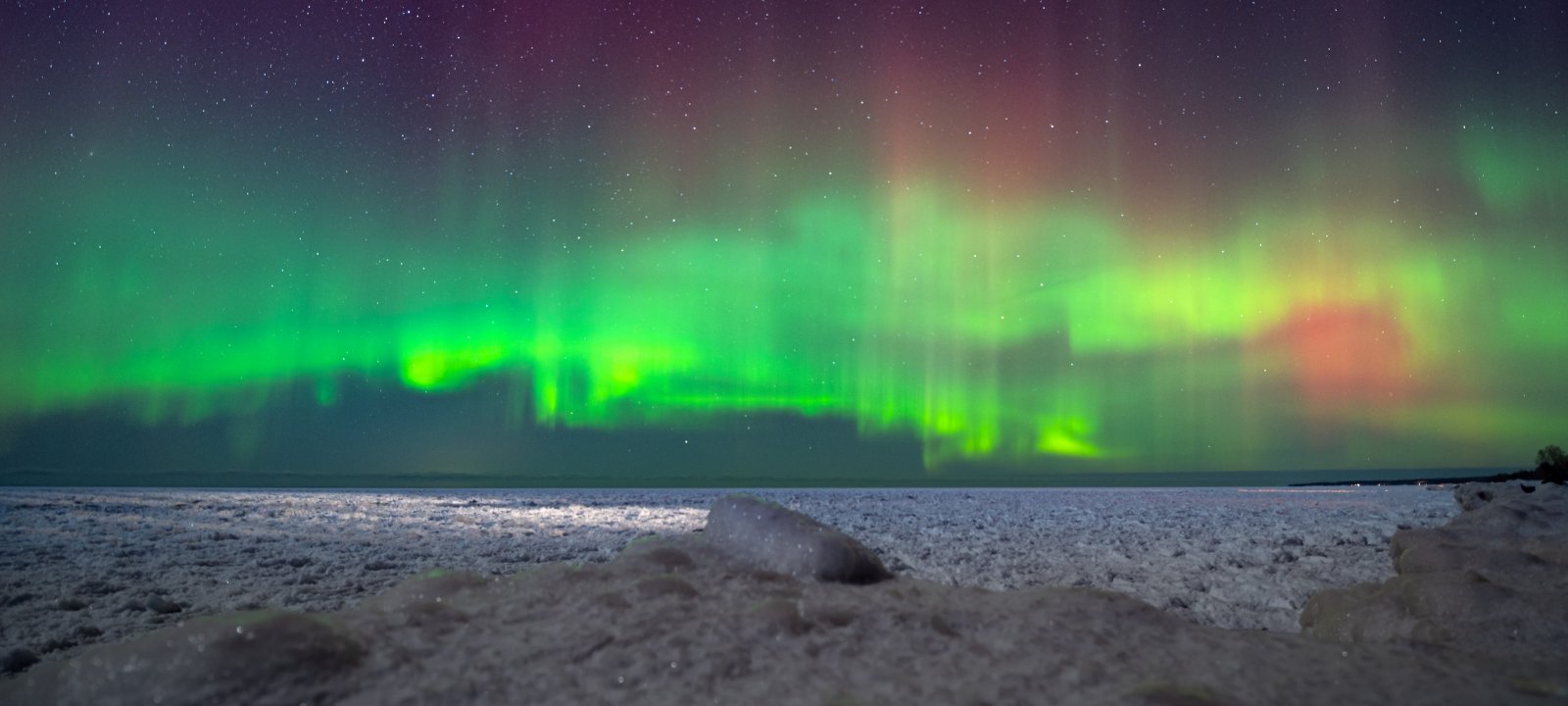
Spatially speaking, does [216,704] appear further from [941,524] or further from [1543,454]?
[1543,454]

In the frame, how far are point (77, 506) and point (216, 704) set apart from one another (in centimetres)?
1398

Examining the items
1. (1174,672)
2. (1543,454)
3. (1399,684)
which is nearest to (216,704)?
(1174,672)

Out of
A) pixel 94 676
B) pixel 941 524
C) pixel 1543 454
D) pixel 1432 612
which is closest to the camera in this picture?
pixel 94 676

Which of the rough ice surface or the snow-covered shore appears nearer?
the rough ice surface

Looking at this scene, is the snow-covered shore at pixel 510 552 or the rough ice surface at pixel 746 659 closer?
the rough ice surface at pixel 746 659

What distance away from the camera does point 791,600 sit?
2691mm

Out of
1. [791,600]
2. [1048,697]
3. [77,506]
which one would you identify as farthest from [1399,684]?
[77,506]

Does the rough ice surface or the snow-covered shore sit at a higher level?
the rough ice surface

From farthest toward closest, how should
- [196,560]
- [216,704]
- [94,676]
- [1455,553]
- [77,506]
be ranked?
[77,506] < [196,560] < [1455,553] < [94,676] < [216,704]

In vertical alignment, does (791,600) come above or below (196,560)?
above

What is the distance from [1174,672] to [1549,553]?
11.6 ft

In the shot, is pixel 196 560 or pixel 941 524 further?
pixel 941 524

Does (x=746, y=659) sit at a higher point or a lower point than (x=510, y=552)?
higher

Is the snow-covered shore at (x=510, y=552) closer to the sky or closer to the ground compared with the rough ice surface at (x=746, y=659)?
closer to the ground
